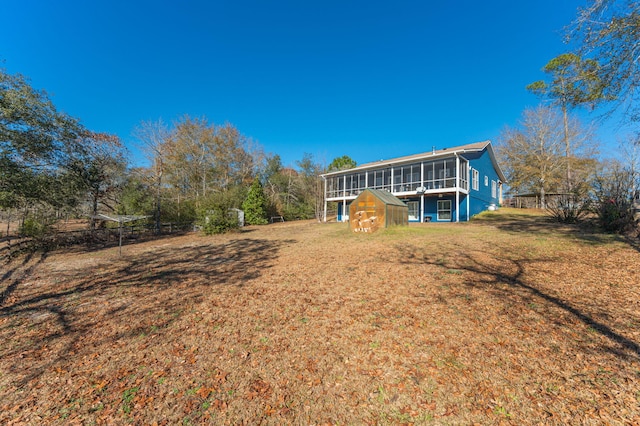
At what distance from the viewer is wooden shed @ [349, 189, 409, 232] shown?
13.4 meters

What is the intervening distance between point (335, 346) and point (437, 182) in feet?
64.1

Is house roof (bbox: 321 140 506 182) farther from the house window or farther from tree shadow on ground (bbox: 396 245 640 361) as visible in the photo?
tree shadow on ground (bbox: 396 245 640 361)

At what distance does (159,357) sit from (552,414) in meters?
4.26

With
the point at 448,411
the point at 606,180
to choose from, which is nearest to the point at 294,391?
the point at 448,411

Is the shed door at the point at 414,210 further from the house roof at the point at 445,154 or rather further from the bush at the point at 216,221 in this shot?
the bush at the point at 216,221

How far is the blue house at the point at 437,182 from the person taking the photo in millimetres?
18688

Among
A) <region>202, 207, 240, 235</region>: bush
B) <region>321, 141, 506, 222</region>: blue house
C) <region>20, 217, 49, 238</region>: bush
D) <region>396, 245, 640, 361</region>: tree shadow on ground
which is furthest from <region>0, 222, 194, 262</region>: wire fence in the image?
<region>321, 141, 506, 222</region>: blue house

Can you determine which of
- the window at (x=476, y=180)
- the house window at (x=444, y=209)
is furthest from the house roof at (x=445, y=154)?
the house window at (x=444, y=209)

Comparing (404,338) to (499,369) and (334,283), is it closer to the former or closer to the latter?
(499,369)

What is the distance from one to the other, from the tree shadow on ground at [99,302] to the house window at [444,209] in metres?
16.4

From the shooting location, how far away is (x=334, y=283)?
5.75m

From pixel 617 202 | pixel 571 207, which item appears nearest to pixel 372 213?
pixel 617 202

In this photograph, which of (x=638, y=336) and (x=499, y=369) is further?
(x=638, y=336)

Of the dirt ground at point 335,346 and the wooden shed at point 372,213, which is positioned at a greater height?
the wooden shed at point 372,213
